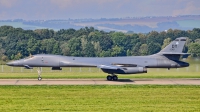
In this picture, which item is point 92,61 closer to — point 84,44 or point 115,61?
point 115,61

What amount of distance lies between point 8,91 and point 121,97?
6.82 meters

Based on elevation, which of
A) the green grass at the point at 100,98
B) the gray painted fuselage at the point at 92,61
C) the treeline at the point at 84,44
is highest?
the treeline at the point at 84,44

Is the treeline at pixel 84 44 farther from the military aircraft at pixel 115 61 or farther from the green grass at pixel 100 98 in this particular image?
the green grass at pixel 100 98

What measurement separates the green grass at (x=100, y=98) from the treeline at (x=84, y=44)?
121 ft

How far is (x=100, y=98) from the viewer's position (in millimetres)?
25344

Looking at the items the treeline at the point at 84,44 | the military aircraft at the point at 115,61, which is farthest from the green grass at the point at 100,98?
the treeline at the point at 84,44

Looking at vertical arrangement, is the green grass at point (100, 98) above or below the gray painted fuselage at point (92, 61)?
below

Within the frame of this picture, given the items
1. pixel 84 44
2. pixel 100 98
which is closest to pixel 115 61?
→ pixel 100 98

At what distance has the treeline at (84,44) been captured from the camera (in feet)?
268

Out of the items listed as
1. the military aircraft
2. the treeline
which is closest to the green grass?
the military aircraft

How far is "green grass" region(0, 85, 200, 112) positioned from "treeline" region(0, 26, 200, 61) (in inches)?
1447

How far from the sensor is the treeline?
81.6m

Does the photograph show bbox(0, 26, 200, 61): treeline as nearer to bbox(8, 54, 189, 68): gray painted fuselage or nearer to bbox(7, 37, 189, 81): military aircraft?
bbox(7, 37, 189, 81): military aircraft

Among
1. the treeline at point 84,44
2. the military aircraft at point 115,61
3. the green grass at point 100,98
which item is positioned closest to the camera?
the green grass at point 100,98
